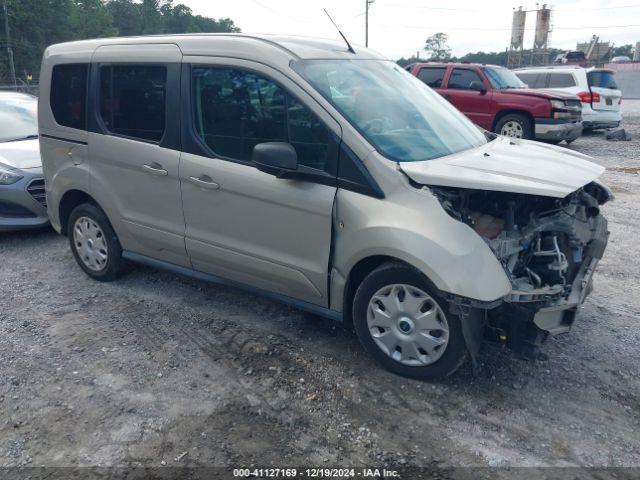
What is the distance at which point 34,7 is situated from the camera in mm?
45219

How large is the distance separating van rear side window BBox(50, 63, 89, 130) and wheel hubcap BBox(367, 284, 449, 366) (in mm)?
2983

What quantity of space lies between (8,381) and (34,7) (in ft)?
166

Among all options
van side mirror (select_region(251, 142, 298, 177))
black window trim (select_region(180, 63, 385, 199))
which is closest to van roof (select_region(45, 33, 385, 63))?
black window trim (select_region(180, 63, 385, 199))

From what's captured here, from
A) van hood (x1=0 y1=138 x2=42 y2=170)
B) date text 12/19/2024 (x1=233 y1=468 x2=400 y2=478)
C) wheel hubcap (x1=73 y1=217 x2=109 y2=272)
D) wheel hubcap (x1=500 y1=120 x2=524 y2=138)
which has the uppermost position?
van hood (x1=0 y1=138 x2=42 y2=170)

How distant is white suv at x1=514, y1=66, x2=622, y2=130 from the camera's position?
46.8 ft

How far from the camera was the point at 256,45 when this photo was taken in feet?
12.2

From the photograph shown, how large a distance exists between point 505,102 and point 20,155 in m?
9.34

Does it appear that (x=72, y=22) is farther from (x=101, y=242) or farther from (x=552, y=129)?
(x=101, y=242)

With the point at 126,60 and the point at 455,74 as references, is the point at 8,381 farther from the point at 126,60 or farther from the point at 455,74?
the point at 455,74

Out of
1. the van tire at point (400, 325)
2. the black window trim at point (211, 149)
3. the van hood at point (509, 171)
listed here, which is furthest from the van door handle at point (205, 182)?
the van hood at point (509, 171)

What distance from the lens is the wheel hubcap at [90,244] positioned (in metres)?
4.92

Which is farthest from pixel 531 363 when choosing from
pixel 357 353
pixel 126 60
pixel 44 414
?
pixel 126 60

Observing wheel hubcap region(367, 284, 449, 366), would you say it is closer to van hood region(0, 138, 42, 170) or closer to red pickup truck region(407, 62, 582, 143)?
van hood region(0, 138, 42, 170)

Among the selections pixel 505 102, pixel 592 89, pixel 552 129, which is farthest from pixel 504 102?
pixel 592 89
